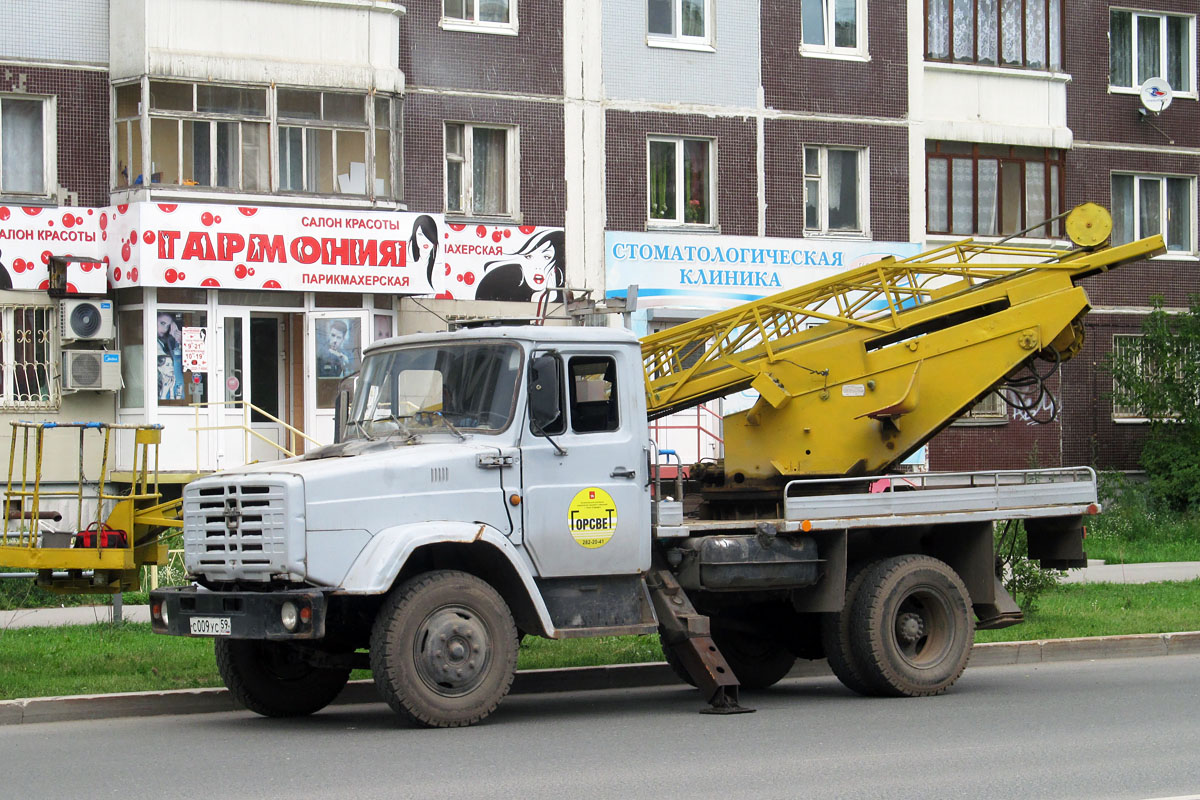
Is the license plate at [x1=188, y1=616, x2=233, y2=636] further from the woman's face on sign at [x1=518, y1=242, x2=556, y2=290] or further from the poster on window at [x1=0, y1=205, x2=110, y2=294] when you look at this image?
the woman's face on sign at [x1=518, y1=242, x2=556, y2=290]

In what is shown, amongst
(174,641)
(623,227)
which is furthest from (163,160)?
(174,641)

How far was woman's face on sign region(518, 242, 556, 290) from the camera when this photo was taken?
84.3ft

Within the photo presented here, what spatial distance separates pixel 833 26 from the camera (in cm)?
2836

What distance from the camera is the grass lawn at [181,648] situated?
40.1ft

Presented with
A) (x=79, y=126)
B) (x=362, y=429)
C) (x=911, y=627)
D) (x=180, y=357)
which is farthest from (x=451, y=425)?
(x=79, y=126)

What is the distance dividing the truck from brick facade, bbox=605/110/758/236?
1294 centimetres

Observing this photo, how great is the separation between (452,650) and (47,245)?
14.5 metres

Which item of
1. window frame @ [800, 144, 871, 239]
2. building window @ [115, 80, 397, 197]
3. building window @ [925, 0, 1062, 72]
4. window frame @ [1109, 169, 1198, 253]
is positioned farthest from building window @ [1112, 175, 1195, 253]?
building window @ [115, 80, 397, 197]

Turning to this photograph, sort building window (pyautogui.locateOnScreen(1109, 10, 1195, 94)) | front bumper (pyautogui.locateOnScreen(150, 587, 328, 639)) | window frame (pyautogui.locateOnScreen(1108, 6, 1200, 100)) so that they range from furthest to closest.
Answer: building window (pyautogui.locateOnScreen(1109, 10, 1195, 94)) < window frame (pyautogui.locateOnScreen(1108, 6, 1200, 100)) < front bumper (pyautogui.locateOnScreen(150, 587, 328, 639))

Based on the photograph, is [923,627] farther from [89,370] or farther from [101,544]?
[89,370]

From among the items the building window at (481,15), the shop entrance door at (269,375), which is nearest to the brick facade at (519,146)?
the building window at (481,15)

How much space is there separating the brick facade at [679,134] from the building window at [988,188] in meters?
3.88

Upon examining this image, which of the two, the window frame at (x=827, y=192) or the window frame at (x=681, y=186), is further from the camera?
the window frame at (x=827, y=192)

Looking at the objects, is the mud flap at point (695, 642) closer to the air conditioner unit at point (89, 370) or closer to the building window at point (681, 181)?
the air conditioner unit at point (89, 370)
